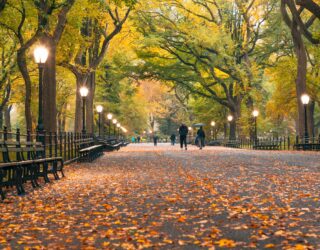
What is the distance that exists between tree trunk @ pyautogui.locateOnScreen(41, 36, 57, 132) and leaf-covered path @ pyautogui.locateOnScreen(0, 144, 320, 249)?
434 inches

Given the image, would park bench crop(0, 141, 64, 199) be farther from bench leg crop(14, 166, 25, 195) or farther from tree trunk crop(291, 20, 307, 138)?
tree trunk crop(291, 20, 307, 138)

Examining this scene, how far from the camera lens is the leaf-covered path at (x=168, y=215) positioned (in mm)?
6715

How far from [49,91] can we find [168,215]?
17.7 meters

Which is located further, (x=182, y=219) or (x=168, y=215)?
(x=168, y=215)

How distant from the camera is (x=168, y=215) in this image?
8641mm

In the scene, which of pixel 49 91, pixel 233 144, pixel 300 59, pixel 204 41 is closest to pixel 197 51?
pixel 204 41

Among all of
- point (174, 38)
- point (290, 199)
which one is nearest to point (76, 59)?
point (174, 38)

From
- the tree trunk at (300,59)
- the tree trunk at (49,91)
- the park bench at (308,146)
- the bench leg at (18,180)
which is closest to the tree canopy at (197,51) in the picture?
the tree trunk at (300,59)

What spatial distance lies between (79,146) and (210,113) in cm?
4303

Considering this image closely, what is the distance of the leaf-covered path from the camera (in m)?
6.71

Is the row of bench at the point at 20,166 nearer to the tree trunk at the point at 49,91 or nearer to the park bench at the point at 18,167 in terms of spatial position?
the park bench at the point at 18,167

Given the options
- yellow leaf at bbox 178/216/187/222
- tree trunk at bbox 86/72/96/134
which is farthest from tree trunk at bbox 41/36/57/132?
yellow leaf at bbox 178/216/187/222

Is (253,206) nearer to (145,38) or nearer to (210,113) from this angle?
(145,38)

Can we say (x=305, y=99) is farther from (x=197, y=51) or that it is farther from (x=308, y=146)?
(x=197, y=51)
